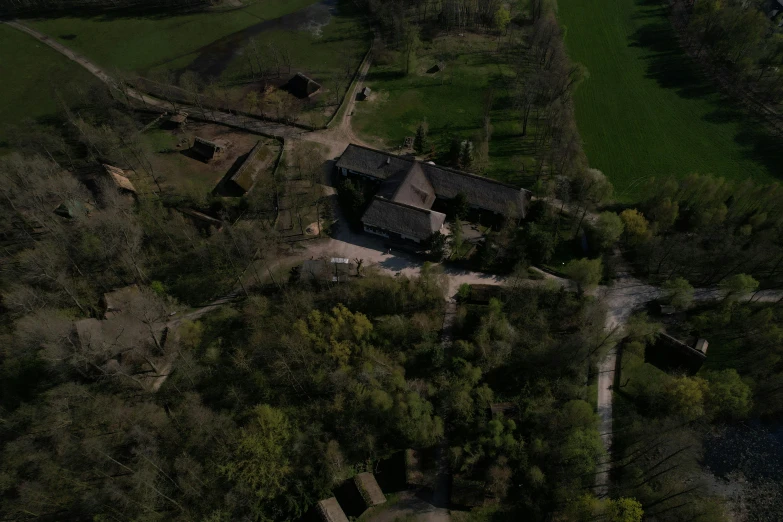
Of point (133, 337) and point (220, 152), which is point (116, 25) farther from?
point (133, 337)

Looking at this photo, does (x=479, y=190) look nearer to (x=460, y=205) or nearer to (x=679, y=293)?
(x=460, y=205)

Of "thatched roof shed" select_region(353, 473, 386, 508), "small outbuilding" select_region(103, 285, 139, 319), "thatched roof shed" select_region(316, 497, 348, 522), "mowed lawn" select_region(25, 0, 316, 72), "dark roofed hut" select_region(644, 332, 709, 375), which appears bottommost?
"thatched roof shed" select_region(316, 497, 348, 522)

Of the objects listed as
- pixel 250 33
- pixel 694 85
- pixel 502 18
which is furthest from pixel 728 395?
pixel 250 33

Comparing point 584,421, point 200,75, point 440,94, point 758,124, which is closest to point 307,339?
point 584,421

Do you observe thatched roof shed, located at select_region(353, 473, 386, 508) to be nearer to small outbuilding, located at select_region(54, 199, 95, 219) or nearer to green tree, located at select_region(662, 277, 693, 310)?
green tree, located at select_region(662, 277, 693, 310)

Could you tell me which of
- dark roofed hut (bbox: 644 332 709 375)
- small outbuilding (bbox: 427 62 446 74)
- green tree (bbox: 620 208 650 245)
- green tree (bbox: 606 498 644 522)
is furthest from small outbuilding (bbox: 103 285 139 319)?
small outbuilding (bbox: 427 62 446 74)

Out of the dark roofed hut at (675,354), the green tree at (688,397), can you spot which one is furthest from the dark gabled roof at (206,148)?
the green tree at (688,397)

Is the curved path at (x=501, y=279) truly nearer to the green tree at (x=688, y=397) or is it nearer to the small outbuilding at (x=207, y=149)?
the green tree at (x=688, y=397)
